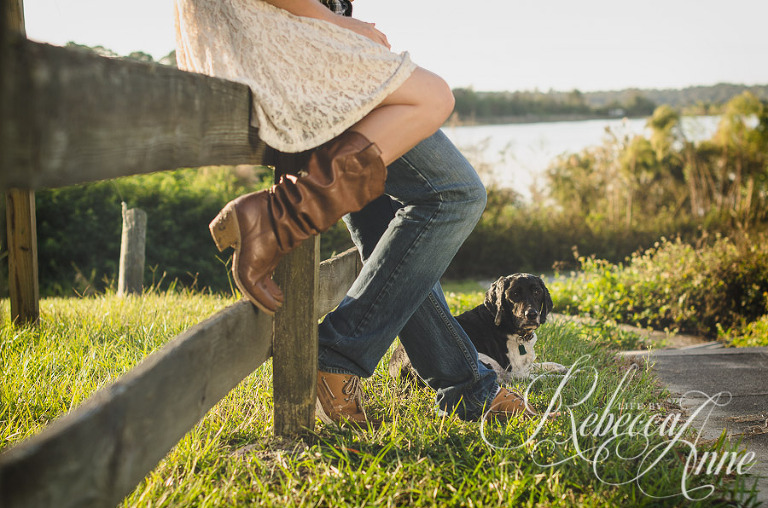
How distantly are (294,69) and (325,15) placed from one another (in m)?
0.19

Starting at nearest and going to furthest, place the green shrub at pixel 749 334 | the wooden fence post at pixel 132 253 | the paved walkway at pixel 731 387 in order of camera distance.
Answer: the paved walkway at pixel 731 387 → the green shrub at pixel 749 334 → the wooden fence post at pixel 132 253

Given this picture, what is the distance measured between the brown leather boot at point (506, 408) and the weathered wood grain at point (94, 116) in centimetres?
143

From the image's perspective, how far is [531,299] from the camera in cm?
345

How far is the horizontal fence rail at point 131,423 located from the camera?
99cm

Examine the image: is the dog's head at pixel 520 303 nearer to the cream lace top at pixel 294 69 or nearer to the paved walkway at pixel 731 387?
the paved walkway at pixel 731 387

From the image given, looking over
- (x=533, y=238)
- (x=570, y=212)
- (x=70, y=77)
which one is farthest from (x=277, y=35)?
(x=570, y=212)

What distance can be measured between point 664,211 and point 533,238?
2783mm

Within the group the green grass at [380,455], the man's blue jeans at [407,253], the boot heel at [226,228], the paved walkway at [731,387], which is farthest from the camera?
the paved walkway at [731,387]

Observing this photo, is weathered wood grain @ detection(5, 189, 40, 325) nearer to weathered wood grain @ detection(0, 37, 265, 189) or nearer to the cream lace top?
the cream lace top

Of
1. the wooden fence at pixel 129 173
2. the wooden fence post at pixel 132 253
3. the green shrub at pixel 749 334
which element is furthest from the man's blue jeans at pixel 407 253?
the green shrub at pixel 749 334

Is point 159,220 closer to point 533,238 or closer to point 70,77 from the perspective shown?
point 533,238

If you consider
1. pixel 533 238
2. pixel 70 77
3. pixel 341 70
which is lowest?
pixel 533 238

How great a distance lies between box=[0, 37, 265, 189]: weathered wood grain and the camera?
0.90 meters

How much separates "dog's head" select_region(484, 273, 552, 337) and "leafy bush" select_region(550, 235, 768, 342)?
353cm
